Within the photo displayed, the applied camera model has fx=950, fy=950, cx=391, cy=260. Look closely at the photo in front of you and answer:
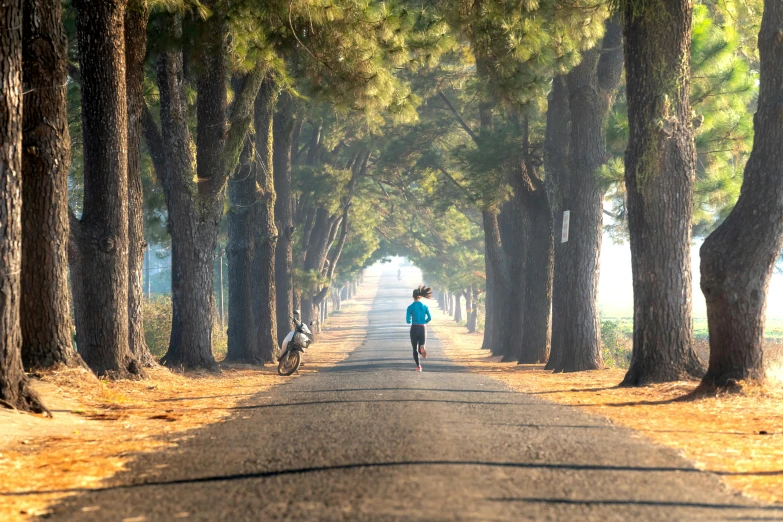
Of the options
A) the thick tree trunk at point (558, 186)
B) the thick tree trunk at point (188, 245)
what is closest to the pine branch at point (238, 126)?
the thick tree trunk at point (188, 245)

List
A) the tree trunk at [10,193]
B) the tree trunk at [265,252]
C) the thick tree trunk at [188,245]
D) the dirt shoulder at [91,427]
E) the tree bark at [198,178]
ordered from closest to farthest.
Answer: the dirt shoulder at [91,427] → the tree trunk at [10,193] → the tree bark at [198,178] → the thick tree trunk at [188,245] → the tree trunk at [265,252]

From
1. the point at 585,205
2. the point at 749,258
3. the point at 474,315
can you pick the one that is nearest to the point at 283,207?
the point at 585,205

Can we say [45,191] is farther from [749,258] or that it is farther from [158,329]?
[158,329]

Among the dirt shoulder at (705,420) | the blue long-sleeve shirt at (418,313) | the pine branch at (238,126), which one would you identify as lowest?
the dirt shoulder at (705,420)

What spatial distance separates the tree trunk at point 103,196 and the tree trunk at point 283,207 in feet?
46.8

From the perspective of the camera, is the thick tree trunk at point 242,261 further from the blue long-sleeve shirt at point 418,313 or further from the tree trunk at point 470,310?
the tree trunk at point 470,310

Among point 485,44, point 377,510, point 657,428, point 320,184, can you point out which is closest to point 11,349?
point 377,510

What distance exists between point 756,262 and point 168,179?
1125cm

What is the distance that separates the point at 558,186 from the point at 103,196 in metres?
10.9

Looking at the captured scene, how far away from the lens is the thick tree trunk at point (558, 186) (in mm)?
20781

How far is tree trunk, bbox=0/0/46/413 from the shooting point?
31.1 ft

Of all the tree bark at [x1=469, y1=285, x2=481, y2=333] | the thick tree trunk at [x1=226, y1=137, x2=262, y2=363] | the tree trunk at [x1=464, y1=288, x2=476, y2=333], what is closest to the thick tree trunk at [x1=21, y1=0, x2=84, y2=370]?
the thick tree trunk at [x1=226, y1=137, x2=262, y2=363]

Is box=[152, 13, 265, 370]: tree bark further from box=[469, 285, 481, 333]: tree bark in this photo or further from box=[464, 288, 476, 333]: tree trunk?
box=[464, 288, 476, 333]: tree trunk

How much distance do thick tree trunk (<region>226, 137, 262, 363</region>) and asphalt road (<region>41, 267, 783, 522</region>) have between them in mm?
13118
